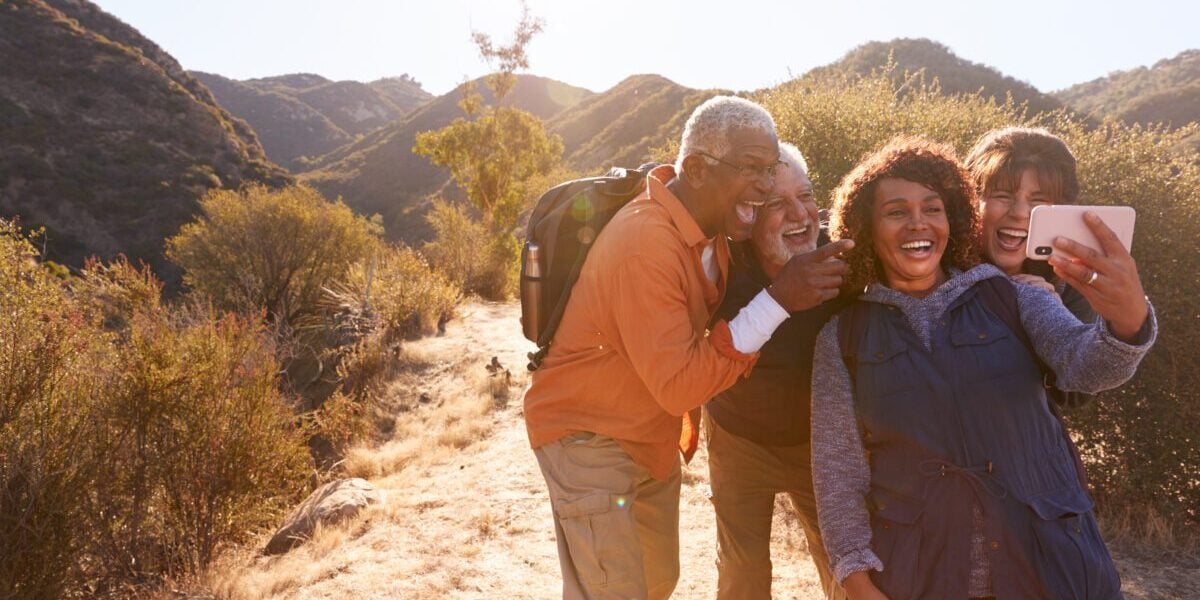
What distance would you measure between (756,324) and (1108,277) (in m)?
0.77

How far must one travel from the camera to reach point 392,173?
190ft

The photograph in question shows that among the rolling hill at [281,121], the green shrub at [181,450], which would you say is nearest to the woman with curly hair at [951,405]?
the green shrub at [181,450]

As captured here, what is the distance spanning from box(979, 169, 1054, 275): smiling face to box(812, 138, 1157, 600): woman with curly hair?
0.20 metres

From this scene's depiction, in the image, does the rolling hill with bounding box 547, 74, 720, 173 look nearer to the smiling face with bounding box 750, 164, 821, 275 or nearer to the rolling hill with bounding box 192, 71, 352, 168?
the rolling hill with bounding box 192, 71, 352, 168

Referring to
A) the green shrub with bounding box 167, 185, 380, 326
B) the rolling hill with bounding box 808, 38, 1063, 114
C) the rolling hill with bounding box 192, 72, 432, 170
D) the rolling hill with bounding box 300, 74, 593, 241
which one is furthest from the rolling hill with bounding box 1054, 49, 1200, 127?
the rolling hill with bounding box 192, 72, 432, 170

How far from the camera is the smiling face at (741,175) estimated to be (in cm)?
194

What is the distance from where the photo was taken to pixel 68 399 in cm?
466

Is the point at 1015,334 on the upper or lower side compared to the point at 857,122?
lower

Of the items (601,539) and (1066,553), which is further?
(601,539)

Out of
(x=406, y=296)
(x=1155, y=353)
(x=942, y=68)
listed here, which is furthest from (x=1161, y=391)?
(x=942, y=68)

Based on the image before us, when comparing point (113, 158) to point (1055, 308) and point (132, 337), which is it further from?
point (1055, 308)

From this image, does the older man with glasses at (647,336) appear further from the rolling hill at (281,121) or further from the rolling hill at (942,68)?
the rolling hill at (281,121)

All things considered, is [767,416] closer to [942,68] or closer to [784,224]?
[784,224]

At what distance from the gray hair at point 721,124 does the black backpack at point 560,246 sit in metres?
0.28
